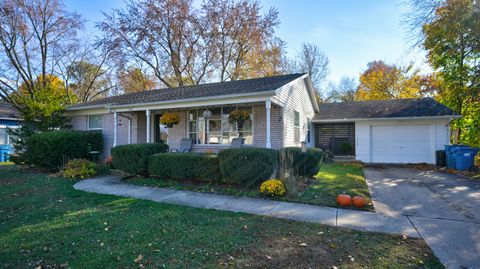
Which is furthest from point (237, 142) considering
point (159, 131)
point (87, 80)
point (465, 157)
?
point (87, 80)

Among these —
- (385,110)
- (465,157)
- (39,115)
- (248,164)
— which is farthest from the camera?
(385,110)

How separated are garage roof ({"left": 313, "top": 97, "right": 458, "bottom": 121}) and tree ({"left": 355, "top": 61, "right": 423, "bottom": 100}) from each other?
34.5ft

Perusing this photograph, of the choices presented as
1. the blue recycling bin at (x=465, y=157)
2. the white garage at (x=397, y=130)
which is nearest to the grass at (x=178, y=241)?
the blue recycling bin at (x=465, y=157)

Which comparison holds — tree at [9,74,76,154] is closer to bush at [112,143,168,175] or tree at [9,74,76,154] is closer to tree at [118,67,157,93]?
bush at [112,143,168,175]

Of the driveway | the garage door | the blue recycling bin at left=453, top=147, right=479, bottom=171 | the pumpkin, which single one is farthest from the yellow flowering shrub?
the garage door

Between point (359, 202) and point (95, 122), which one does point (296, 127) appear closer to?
point (359, 202)

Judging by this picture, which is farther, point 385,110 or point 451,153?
point 385,110

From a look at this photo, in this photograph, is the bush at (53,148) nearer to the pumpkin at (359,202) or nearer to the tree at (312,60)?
the pumpkin at (359,202)

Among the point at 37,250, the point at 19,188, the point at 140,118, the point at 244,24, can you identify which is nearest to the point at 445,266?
the point at 37,250

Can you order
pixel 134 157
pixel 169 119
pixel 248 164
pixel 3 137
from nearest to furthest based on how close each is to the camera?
pixel 248 164 < pixel 134 157 < pixel 169 119 < pixel 3 137

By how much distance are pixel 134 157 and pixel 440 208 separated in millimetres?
8526

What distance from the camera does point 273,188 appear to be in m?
6.42

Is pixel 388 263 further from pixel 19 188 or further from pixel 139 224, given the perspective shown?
pixel 19 188

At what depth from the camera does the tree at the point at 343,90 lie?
103 feet
